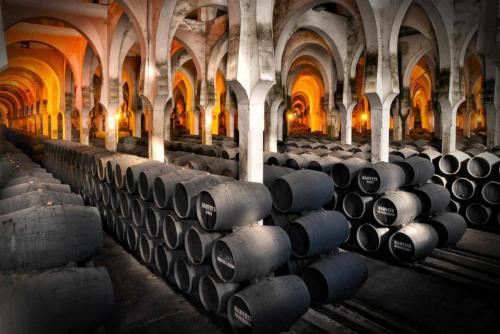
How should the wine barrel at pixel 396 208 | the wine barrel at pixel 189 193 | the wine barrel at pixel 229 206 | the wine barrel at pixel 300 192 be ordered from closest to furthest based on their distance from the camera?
the wine barrel at pixel 229 206, the wine barrel at pixel 189 193, the wine barrel at pixel 300 192, the wine barrel at pixel 396 208

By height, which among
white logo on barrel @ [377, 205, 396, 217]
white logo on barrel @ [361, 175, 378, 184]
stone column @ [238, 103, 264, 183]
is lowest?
white logo on barrel @ [377, 205, 396, 217]

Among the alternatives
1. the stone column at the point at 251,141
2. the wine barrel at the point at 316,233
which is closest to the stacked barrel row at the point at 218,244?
the wine barrel at the point at 316,233

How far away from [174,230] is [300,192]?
2078 millimetres

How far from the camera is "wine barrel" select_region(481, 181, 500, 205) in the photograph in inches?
354

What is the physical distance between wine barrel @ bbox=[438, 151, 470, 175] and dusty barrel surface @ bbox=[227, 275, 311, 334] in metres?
7.23

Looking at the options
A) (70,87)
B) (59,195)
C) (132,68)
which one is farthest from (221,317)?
(132,68)

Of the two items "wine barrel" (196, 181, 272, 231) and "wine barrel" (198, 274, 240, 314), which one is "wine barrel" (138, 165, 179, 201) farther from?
"wine barrel" (198, 274, 240, 314)

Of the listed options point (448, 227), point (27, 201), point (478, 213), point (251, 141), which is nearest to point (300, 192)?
point (251, 141)

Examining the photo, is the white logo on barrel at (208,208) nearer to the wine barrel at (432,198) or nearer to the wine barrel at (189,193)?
A: the wine barrel at (189,193)

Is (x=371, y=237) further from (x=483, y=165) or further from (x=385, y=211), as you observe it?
(x=483, y=165)

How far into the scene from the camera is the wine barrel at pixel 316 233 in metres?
5.29

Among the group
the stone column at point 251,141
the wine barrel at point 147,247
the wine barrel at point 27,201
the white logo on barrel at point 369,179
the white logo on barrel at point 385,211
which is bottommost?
the wine barrel at point 147,247

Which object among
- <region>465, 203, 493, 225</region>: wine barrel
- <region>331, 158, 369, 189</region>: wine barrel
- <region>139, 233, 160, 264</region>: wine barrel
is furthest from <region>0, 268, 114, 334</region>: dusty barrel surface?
<region>465, 203, 493, 225</region>: wine barrel

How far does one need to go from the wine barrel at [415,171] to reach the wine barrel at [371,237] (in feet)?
4.48
